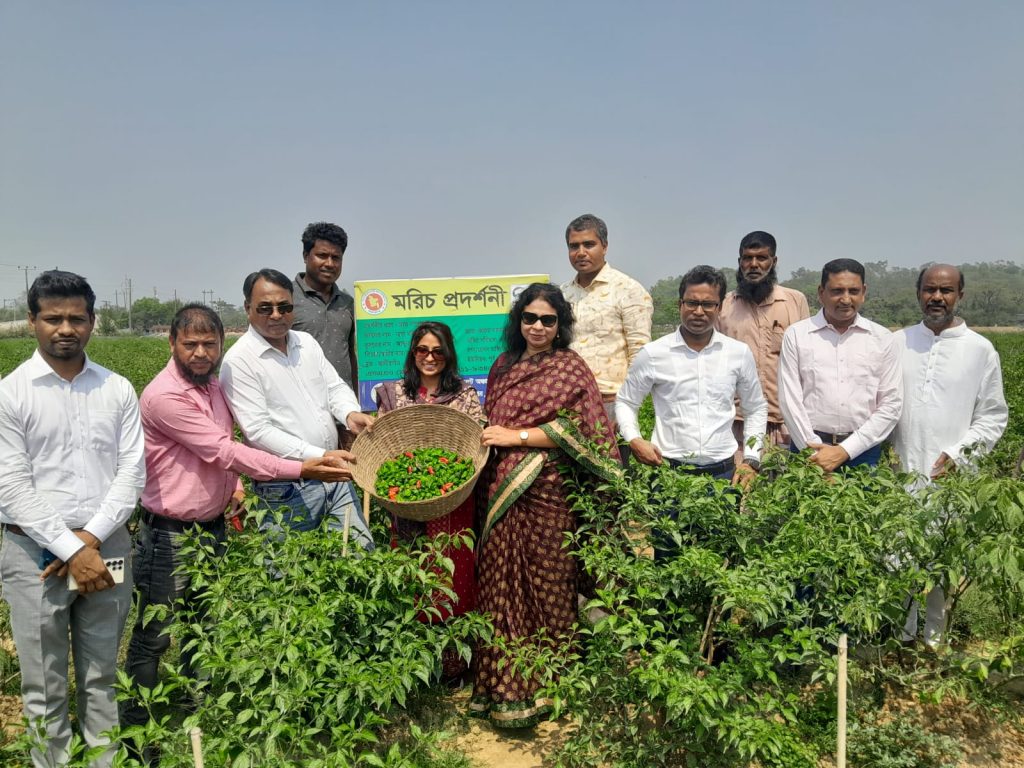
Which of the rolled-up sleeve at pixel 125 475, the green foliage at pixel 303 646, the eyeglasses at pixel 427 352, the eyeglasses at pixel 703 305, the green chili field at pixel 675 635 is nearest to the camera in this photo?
the green foliage at pixel 303 646

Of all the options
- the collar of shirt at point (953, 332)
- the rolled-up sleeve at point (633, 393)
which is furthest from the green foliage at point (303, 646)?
the collar of shirt at point (953, 332)

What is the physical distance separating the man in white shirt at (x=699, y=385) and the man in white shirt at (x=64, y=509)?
2.35m

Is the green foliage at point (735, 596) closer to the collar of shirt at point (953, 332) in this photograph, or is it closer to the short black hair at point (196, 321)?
the collar of shirt at point (953, 332)

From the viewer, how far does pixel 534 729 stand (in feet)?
11.3

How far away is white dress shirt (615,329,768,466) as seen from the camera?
360cm

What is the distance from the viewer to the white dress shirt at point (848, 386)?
3.73 meters

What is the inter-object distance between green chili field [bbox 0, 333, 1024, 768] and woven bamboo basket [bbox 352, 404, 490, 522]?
476 mm

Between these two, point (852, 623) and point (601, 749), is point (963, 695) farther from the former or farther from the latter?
point (601, 749)

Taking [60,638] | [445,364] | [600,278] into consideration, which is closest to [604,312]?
[600,278]

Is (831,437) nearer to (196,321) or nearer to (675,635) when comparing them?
(675,635)

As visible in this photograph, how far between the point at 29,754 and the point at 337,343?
8.45 feet

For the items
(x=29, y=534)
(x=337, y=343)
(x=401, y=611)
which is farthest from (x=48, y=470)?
(x=337, y=343)

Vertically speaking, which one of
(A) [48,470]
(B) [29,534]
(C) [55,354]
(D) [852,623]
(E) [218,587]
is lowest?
(D) [852,623]

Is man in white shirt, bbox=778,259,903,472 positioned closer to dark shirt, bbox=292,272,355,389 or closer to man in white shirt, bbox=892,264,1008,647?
man in white shirt, bbox=892,264,1008,647
